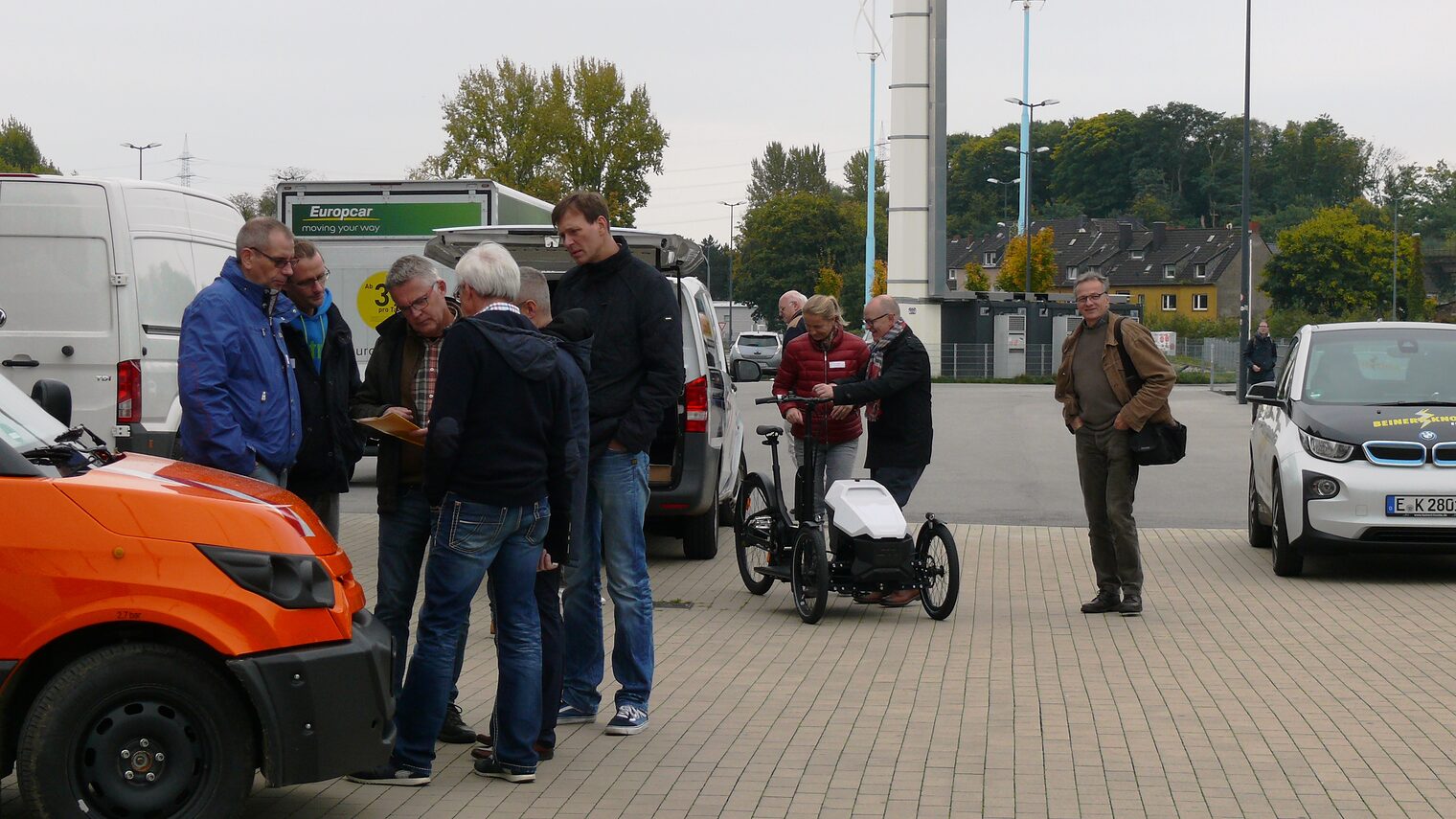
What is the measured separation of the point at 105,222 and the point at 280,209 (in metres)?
5.86

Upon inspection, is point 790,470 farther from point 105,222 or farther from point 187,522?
point 187,522

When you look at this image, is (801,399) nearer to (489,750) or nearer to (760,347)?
(489,750)

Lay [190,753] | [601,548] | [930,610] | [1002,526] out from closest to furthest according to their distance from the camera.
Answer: [190,753] → [601,548] → [930,610] → [1002,526]

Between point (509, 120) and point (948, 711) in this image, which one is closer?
point (948, 711)

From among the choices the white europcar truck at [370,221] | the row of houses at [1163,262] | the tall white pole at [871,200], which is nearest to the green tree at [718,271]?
the row of houses at [1163,262]

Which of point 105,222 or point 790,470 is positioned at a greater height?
point 105,222

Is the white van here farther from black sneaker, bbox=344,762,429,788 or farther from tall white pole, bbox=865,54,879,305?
tall white pole, bbox=865,54,879,305

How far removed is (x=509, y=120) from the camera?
66.4m

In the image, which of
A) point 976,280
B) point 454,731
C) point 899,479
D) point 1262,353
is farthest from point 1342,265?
point 454,731

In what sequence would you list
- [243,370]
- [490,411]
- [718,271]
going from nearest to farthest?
[490,411] < [243,370] < [718,271]

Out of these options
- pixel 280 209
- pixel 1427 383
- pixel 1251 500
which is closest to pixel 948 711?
pixel 1427 383

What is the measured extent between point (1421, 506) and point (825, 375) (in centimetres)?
395

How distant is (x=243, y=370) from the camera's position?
616cm

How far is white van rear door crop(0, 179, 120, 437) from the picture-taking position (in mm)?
11211
